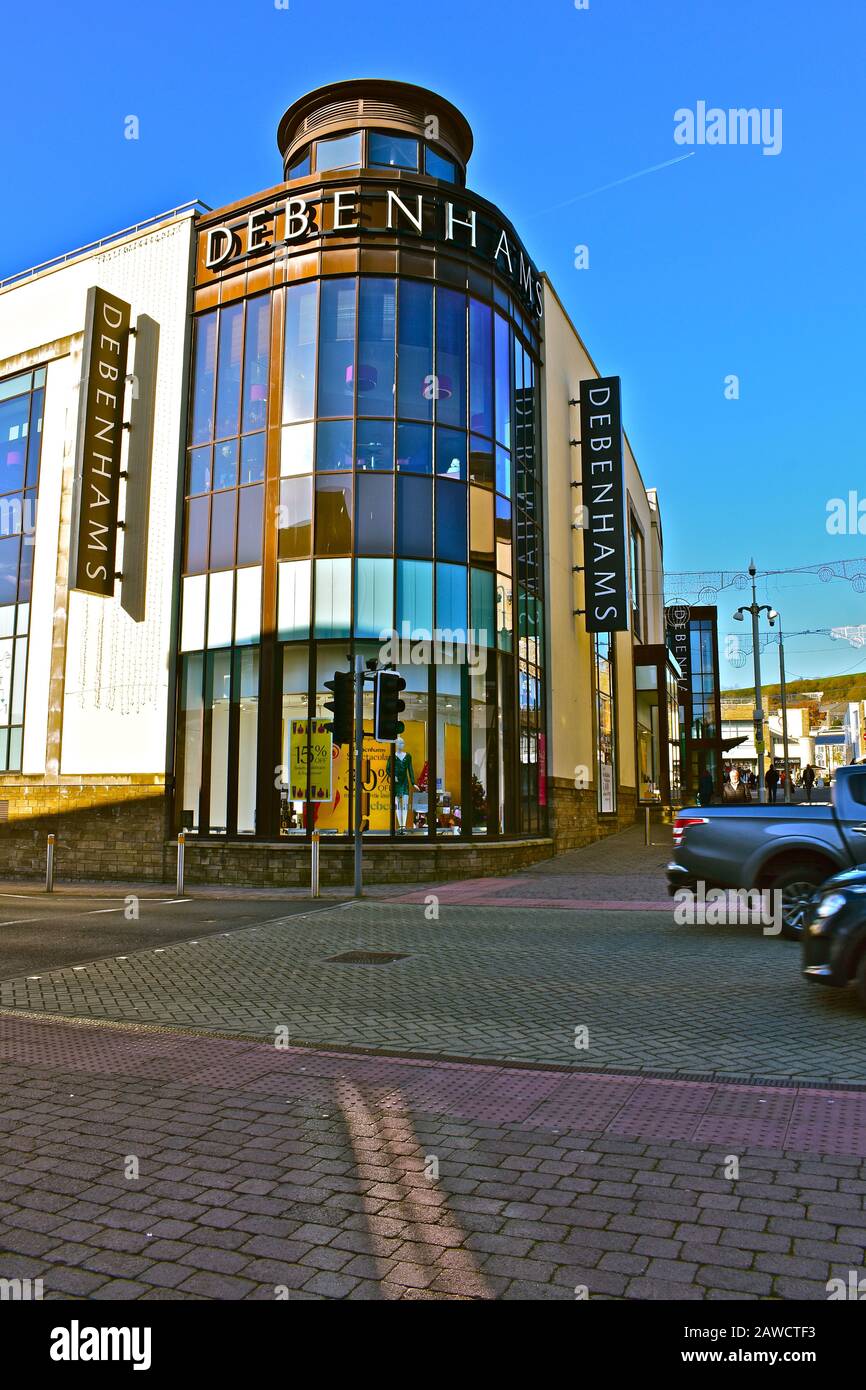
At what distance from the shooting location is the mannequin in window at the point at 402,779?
19.1 meters

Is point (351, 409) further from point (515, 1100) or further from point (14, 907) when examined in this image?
point (515, 1100)

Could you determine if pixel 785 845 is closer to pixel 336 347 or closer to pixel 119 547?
pixel 336 347

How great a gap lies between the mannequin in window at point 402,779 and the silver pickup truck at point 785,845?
8.76 m

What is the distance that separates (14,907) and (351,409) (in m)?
11.6

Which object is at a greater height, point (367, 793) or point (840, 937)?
point (367, 793)

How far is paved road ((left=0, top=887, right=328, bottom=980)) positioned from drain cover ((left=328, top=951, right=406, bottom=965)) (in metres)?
2.43

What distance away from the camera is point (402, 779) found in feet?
63.1

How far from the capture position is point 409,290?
20453mm

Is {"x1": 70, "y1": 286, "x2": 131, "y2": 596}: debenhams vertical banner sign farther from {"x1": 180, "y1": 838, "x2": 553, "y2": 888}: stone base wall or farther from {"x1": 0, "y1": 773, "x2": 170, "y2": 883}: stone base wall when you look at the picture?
{"x1": 180, "y1": 838, "x2": 553, "y2": 888}: stone base wall

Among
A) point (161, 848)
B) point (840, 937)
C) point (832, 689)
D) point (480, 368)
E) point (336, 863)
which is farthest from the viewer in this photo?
point (832, 689)

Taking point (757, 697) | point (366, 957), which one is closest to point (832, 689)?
point (757, 697)

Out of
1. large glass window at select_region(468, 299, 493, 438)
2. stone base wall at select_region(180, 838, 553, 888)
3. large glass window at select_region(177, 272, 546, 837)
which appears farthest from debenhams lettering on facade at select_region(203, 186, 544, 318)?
stone base wall at select_region(180, 838, 553, 888)

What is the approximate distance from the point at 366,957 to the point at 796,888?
184 inches

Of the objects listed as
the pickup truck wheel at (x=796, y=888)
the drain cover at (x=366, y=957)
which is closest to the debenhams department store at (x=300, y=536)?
the drain cover at (x=366, y=957)
